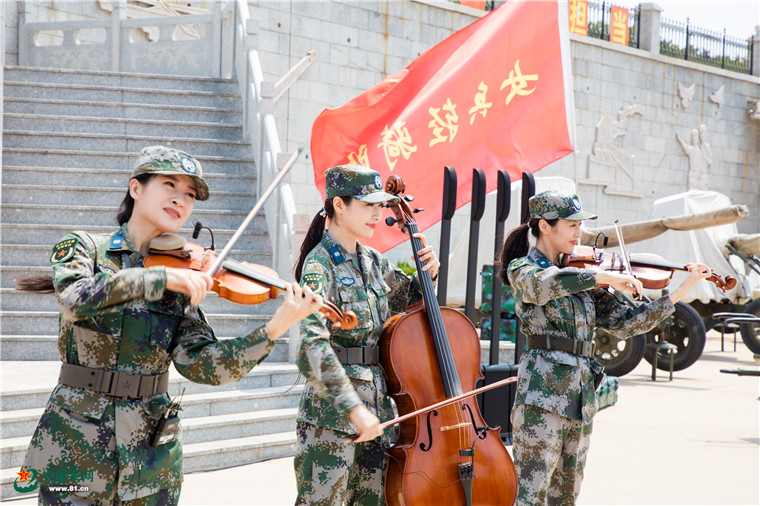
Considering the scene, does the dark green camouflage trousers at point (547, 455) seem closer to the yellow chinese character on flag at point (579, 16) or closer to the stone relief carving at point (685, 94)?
the yellow chinese character on flag at point (579, 16)

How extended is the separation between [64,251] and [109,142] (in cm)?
614

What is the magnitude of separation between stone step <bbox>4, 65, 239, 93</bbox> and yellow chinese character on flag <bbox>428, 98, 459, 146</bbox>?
10.6 feet

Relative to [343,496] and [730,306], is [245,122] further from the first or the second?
[730,306]

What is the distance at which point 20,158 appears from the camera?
24.3ft

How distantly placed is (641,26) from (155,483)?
63.4ft

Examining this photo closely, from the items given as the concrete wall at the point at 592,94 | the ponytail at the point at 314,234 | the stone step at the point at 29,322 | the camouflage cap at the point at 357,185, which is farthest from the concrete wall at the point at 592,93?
the camouflage cap at the point at 357,185

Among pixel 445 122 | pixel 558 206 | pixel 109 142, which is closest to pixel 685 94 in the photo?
pixel 445 122

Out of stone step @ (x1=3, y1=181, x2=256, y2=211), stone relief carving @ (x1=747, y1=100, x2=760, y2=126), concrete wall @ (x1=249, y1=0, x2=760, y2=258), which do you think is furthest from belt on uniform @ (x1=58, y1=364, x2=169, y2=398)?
stone relief carving @ (x1=747, y1=100, x2=760, y2=126)

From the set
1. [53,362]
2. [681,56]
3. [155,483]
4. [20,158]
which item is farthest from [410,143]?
[681,56]

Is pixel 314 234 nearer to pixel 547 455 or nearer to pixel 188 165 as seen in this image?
pixel 188 165

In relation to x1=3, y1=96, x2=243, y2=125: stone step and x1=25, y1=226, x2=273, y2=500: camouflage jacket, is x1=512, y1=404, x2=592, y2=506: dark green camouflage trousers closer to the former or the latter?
x1=25, y1=226, x2=273, y2=500: camouflage jacket

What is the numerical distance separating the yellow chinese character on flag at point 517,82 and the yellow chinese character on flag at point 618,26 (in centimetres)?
1282

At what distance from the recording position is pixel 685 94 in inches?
756

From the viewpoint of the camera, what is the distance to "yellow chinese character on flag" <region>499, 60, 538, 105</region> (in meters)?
6.63
